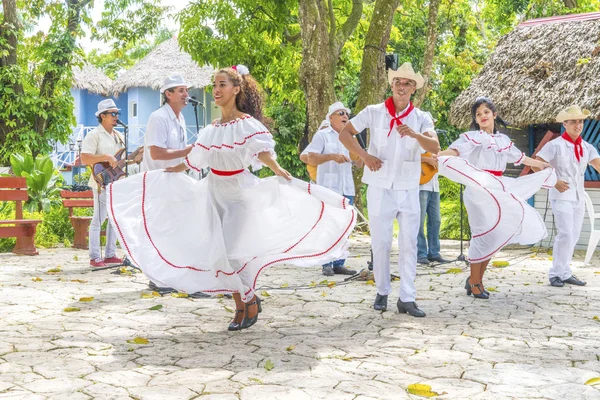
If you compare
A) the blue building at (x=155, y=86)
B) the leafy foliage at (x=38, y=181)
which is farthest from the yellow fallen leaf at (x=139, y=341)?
the blue building at (x=155, y=86)

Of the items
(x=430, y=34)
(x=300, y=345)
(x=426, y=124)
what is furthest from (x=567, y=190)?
(x=430, y=34)

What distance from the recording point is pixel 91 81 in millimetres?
32406

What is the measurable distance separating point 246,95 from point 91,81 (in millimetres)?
27713

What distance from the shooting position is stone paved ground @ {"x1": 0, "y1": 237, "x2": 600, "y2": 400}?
4.55m

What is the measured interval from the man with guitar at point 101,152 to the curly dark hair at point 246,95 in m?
3.72

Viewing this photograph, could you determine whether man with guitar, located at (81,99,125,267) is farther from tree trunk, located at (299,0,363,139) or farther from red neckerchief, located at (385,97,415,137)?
tree trunk, located at (299,0,363,139)

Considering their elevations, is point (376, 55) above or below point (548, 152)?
above

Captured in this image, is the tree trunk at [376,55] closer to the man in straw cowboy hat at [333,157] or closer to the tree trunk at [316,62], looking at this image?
the tree trunk at [316,62]

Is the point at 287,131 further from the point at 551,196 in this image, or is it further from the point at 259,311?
the point at 259,311

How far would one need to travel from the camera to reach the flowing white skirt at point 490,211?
24.0 ft

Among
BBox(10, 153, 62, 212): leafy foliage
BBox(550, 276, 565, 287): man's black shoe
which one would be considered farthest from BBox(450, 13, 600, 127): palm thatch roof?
BBox(10, 153, 62, 212): leafy foliage

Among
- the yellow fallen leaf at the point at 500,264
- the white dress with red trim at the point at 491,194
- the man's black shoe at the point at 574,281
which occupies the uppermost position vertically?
the white dress with red trim at the point at 491,194

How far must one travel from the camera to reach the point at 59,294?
795 cm

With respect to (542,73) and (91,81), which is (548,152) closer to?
(542,73)
